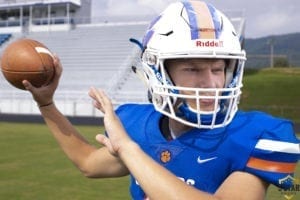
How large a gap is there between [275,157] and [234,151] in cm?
13

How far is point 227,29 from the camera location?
1.53 m

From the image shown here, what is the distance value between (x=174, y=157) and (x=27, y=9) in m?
29.2

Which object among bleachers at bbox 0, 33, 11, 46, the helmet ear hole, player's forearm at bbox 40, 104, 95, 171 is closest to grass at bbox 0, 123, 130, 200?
player's forearm at bbox 40, 104, 95, 171

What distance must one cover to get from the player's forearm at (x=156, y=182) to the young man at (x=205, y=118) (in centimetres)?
4

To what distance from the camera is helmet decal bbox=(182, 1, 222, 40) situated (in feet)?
4.86

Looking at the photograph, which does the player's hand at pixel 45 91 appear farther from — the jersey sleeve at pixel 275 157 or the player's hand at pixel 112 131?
the jersey sleeve at pixel 275 157

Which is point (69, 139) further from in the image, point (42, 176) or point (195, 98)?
point (42, 176)

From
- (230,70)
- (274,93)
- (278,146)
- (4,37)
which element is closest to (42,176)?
(230,70)

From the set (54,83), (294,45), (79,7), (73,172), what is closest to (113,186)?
(73,172)

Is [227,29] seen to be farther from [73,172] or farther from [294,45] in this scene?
[294,45]

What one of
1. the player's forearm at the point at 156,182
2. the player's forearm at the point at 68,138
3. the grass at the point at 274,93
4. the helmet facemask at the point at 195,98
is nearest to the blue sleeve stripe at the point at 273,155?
the helmet facemask at the point at 195,98

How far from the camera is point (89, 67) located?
2148cm

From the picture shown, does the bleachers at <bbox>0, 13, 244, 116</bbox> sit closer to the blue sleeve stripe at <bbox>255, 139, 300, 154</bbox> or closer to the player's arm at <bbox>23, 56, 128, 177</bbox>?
the player's arm at <bbox>23, 56, 128, 177</bbox>

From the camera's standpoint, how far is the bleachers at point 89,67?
60.8ft
